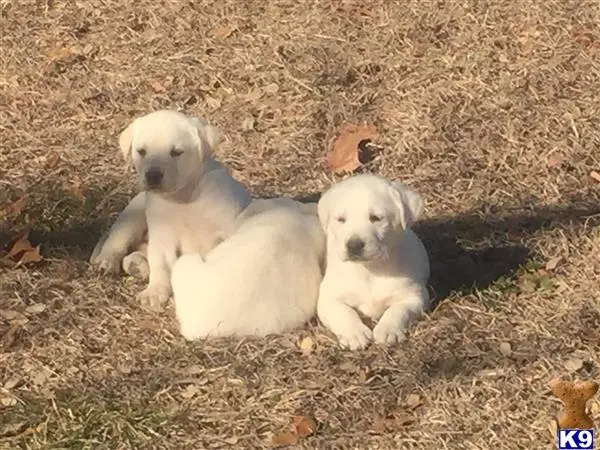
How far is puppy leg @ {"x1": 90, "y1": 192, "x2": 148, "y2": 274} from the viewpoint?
621 cm

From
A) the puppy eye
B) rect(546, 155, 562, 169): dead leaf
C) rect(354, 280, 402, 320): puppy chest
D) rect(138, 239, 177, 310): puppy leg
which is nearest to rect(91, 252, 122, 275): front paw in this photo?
rect(138, 239, 177, 310): puppy leg

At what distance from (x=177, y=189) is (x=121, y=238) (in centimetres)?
46

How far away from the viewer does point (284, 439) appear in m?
4.78

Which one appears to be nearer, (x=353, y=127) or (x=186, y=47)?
(x=353, y=127)

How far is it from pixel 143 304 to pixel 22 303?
0.56 meters

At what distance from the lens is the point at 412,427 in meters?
4.82

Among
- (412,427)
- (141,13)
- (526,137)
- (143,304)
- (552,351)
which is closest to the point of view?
(412,427)

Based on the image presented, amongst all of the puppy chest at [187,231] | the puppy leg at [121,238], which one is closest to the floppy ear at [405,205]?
the puppy chest at [187,231]

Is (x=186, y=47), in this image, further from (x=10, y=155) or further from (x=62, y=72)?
(x=10, y=155)

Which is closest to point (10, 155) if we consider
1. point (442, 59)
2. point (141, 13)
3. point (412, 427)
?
point (141, 13)

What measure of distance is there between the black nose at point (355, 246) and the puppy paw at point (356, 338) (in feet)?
1.11

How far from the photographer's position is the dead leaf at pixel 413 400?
16.3ft

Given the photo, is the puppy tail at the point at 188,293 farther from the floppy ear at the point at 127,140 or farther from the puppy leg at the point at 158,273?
A: the floppy ear at the point at 127,140

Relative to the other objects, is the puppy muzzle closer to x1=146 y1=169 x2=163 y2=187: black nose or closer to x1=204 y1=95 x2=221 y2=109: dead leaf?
x1=146 y1=169 x2=163 y2=187: black nose
